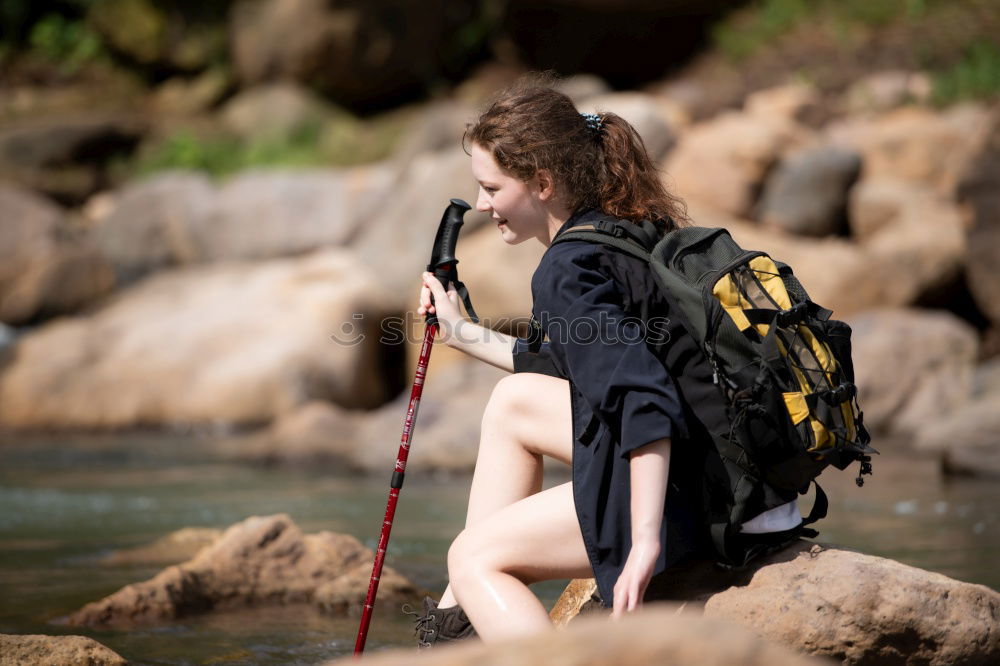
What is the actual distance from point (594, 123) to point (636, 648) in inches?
64.9

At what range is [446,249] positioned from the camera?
9.78 ft

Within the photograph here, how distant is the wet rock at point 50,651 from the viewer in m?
2.88

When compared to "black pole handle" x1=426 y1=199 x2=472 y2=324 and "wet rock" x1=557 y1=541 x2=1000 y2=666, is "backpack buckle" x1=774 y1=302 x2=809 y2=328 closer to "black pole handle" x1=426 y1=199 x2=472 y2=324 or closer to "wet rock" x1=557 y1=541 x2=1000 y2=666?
"wet rock" x1=557 y1=541 x2=1000 y2=666

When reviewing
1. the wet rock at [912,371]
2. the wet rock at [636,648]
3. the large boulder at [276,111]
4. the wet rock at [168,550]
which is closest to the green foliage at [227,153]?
the large boulder at [276,111]

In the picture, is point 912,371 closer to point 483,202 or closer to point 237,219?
point 483,202

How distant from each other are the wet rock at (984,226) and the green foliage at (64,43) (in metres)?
13.1

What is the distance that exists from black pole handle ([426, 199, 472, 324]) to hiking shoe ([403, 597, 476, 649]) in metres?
0.74

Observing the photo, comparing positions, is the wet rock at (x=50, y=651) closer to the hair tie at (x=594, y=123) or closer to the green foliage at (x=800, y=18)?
the hair tie at (x=594, y=123)

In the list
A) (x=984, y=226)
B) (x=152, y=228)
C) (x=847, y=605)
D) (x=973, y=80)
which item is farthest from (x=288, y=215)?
(x=847, y=605)

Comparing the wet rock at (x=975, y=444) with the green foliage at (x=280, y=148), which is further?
the green foliage at (x=280, y=148)

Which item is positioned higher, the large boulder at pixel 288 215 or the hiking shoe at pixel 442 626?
the large boulder at pixel 288 215

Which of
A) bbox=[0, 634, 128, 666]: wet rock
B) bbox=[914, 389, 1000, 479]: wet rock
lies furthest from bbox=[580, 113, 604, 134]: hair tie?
bbox=[914, 389, 1000, 479]: wet rock

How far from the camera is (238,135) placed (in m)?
16.4

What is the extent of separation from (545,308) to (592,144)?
0.47 m
